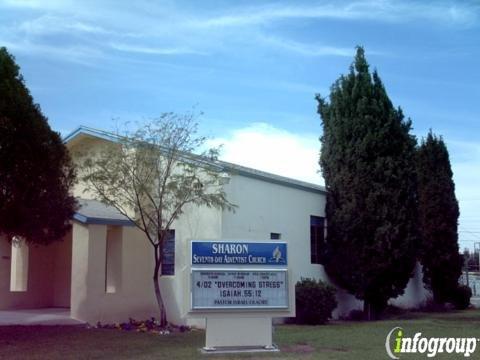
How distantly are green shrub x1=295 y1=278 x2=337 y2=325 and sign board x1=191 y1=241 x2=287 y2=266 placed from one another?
619cm

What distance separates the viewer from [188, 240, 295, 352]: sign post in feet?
41.9

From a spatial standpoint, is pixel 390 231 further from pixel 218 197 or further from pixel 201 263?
pixel 201 263

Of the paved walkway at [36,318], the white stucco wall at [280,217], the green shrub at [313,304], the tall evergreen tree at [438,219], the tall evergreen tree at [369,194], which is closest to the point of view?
the paved walkway at [36,318]

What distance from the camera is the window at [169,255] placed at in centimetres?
1992

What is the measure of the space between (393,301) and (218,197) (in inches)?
437

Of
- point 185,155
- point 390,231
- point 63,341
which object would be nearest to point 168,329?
point 63,341

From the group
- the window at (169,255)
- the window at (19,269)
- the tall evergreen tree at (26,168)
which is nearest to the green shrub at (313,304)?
the window at (169,255)

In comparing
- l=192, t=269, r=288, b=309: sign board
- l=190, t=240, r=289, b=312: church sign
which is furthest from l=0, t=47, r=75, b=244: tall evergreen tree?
l=192, t=269, r=288, b=309: sign board

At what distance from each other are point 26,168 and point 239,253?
5.14m

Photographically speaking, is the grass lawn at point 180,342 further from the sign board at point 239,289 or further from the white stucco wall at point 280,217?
the white stucco wall at point 280,217

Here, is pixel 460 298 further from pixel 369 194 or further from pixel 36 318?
pixel 36 318

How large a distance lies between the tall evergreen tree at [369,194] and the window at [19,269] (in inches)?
407

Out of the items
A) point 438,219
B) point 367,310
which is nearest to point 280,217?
point 367,310

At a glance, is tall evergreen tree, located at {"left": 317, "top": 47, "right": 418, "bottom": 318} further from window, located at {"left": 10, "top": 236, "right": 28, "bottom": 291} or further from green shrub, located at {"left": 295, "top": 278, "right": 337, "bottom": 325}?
window, located at {"left": 10, "top": 236, "right": 28, "bottom": 291}
